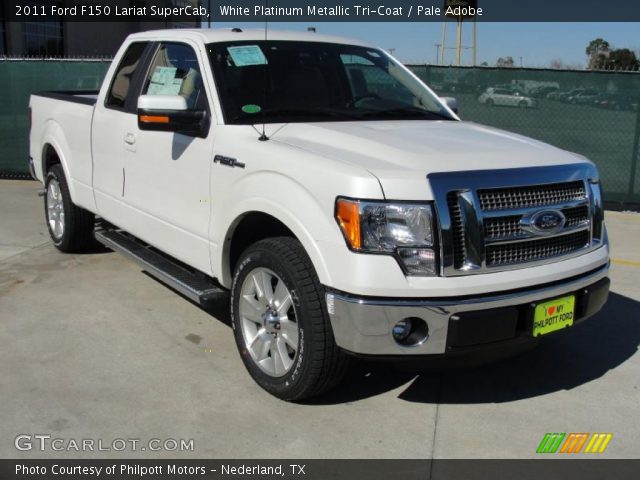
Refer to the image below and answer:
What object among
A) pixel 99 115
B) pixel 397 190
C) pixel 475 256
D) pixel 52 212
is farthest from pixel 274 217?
pixel 52 212

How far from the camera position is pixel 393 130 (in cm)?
413

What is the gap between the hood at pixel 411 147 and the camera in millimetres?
3381

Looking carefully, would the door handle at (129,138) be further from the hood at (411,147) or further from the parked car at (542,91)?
the parked car at (542,91)

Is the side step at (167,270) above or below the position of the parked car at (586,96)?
below

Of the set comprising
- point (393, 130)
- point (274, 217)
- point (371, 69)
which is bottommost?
point (274, 217)

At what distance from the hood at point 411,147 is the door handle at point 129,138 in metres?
1.46

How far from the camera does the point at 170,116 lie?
421 cm

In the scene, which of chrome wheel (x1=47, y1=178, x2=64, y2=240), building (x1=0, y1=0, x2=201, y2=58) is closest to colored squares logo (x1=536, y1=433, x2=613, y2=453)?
chrome wheel (x1=47, y1=178, x2=64, y2=240)

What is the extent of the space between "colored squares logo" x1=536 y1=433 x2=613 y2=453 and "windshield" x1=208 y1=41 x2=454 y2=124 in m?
2.21

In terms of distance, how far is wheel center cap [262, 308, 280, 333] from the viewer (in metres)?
3.78

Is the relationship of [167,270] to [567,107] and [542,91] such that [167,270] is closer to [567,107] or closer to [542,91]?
[542,91]

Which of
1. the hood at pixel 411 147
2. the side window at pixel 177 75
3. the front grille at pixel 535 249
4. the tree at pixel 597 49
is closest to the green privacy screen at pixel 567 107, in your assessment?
the side window at pixel 177 75
